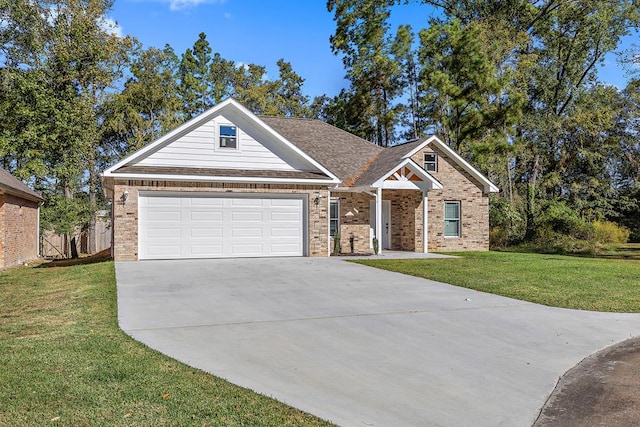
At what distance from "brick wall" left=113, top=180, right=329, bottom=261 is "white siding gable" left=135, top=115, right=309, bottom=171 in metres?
0.93

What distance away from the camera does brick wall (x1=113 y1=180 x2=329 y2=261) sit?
15.8 metres

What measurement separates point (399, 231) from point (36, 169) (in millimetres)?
17221

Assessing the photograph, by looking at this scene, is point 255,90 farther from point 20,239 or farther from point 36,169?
point 20,239

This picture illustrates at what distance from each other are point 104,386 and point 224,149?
1345 cm

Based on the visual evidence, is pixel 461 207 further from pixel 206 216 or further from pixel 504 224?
pixel 206 216

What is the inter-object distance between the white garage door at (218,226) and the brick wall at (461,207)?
707cm

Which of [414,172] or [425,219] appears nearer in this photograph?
[414,172]

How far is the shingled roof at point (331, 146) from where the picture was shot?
21.7 m

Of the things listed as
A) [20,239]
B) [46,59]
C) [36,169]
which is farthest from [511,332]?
[46,59]

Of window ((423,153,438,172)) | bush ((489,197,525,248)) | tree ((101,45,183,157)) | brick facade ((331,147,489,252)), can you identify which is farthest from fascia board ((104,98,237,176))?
bush ((489,197,525,248))

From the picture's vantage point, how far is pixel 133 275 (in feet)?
41.3

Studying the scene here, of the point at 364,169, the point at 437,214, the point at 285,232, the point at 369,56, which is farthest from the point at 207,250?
the point at 369,56

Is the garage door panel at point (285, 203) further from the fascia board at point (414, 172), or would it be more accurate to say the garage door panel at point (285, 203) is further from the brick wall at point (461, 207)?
the brick wall at point (461, 207)

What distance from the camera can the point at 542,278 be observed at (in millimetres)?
13203
